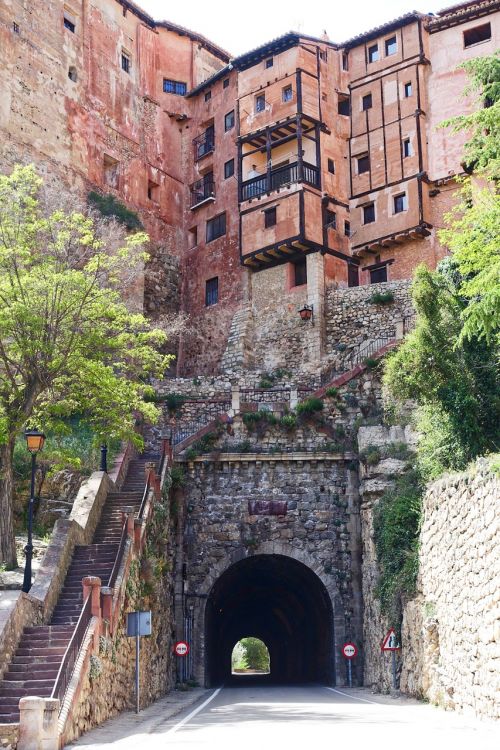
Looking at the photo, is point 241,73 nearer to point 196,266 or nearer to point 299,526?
point 196,266

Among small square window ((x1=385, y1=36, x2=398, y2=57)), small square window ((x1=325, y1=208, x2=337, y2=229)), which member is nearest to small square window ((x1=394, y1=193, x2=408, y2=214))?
small square window ((x1=325, y1=208, x2=337, y2=229))

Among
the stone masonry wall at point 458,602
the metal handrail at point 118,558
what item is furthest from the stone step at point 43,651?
the stone masonry wall at point 458,602

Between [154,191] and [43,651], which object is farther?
[154,191]

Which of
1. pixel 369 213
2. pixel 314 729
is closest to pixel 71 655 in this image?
pixel 314 729

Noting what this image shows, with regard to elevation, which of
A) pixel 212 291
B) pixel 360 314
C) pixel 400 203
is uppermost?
pixel 400 203

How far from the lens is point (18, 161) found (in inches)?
1609

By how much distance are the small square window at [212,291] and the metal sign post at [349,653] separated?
21133mm

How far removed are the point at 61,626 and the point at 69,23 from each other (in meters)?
36.0

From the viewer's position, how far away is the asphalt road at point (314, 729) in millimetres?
11984

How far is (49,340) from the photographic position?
2233 centimetres

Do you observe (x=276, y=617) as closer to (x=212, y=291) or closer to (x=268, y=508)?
(x=212, y=291)

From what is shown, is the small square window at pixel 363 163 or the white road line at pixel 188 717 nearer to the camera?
the white road line at pixel 188 717

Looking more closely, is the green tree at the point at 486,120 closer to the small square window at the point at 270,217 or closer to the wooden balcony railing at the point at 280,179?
the wooden balcony railing at the point at 280,179

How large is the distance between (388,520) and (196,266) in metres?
24.3
